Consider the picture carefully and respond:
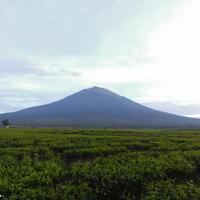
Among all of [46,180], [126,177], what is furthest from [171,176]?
[46,180]

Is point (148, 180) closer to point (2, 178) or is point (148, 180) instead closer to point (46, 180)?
point (46, 180)

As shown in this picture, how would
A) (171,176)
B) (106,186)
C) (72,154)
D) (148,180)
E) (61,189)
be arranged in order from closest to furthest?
1. (61,189)
2. (106,186)
3. (148,180)
4. (171,176)
5. (72,154)

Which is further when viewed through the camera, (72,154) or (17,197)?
(72,154)

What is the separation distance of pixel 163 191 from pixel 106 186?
10.1ft

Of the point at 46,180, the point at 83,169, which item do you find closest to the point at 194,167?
the point at 83,169

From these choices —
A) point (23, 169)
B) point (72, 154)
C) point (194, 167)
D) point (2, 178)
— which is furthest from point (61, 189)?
point (72, 154)

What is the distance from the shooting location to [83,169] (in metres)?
23.5

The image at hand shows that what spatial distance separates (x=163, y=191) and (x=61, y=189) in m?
4.91

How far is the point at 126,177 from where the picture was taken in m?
21.7

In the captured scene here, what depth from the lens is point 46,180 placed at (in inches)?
827

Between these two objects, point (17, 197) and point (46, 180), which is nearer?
point (17, 197)

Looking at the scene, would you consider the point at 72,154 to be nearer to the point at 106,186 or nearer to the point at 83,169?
the point at 83,169

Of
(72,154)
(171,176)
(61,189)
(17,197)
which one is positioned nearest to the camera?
(17,197)

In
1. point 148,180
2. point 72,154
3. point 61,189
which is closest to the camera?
point 61,189
